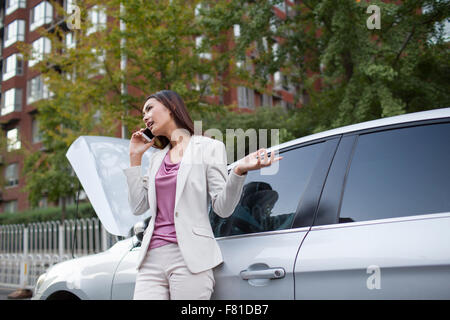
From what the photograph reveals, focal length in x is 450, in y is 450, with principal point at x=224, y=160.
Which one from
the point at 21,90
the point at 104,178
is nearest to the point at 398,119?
the point at 104,178

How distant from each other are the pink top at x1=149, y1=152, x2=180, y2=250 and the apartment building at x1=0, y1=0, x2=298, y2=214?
22.0m

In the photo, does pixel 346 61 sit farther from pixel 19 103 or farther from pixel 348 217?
pixel 19 103

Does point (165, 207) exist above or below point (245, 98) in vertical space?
below

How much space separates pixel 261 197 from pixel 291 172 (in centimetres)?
24

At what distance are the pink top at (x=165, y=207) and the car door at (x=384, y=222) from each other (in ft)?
2.17

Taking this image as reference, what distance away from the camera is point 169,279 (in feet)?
7.06

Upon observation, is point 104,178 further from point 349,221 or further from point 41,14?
point 41,14

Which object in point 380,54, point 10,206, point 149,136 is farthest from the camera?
point 10,206

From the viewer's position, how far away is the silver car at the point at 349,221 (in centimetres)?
169

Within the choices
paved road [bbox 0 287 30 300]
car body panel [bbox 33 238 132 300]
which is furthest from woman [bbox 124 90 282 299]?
paved road [bbox 0 287 30 300]

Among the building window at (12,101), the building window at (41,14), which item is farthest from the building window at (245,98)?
the building window at (12,101)

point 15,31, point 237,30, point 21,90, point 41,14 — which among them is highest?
point 41,14

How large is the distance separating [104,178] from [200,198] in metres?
1.67

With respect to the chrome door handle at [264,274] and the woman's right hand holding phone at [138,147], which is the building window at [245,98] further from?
the chrome door handle at [264,274]
